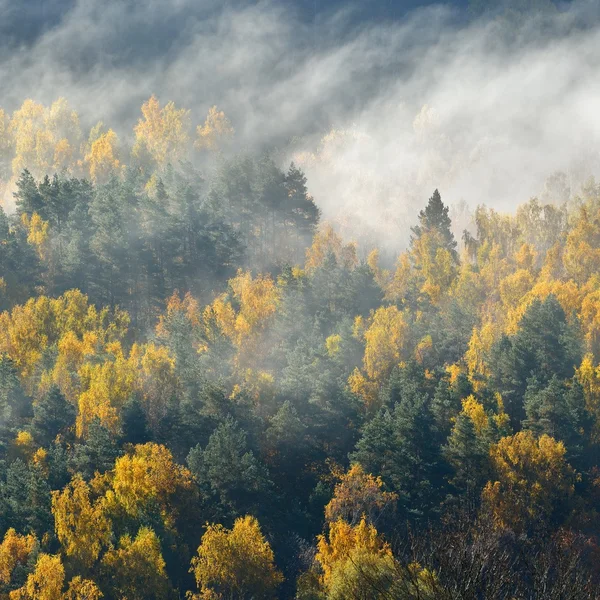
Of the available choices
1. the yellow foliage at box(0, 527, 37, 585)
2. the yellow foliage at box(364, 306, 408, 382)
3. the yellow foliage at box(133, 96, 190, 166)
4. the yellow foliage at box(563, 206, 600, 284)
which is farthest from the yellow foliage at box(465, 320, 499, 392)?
the yellow foliage at box(133, 96, 190, 166)

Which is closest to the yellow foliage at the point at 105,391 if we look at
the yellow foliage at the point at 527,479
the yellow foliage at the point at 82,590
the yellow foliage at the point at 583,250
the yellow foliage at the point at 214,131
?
the yellow foliage at the point at 82,590

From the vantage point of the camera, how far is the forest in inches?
2074

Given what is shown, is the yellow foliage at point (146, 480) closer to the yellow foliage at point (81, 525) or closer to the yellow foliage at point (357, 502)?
the yellow foliage at point (81, 525)

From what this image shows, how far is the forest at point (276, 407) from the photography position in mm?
52688

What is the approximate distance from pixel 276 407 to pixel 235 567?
58.5ft

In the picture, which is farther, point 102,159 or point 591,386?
point 102,159

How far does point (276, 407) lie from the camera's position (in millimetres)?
68500

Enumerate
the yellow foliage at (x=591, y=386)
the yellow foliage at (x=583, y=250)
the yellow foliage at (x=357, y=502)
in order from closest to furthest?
the yellow foliage at (x=357, y=502), the yellow foliage at (x=591, y=386), the yellow foliage at (x=583, y=250)

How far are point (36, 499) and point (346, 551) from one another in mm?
21788

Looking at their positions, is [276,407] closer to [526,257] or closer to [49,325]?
[49,325]

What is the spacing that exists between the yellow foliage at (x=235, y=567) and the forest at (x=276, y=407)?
5.4 inches

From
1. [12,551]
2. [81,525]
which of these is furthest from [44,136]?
[12,551]

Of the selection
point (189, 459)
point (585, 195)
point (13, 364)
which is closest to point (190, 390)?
point (189, 459)

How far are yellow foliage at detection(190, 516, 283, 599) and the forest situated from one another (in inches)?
5.4
